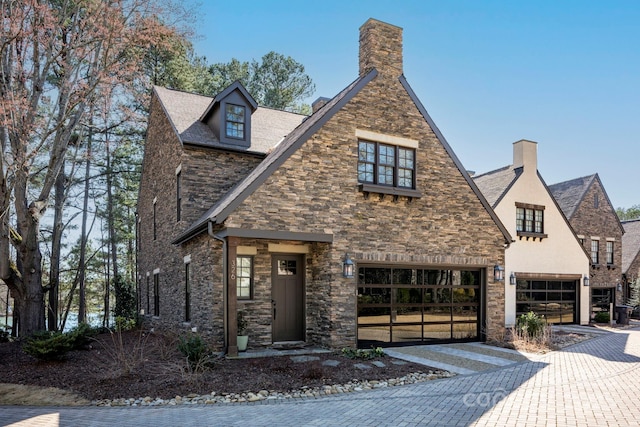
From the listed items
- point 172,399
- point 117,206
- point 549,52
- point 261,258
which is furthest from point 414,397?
point 117,206

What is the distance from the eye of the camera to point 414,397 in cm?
802

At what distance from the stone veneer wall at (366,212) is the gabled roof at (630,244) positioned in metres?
18.6

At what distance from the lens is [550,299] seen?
2144cm

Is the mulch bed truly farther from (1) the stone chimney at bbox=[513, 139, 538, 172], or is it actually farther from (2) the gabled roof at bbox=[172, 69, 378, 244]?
(1) the stone chimney at bbox=[513, 139, 538, 172]

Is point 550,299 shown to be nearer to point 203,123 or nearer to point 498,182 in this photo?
point 498,182

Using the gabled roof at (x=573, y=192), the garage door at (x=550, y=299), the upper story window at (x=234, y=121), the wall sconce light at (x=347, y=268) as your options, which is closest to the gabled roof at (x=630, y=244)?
the gabled roof at (x=573, y=192)

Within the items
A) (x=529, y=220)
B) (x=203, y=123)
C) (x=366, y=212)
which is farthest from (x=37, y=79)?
(x=529, y=220)

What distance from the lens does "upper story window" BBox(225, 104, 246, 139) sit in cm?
1540

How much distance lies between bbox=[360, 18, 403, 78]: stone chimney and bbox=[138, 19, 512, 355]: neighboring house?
4 centimetres

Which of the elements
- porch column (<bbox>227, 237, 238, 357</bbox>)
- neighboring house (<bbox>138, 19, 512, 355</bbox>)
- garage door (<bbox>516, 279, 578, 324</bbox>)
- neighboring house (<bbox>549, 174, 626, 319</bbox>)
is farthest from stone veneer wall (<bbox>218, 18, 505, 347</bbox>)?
neighboring house (<bbox>549, 174, 626, 319</bbox>)

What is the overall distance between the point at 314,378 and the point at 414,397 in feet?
6.55

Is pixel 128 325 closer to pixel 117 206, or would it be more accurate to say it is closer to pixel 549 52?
pixel 117 206

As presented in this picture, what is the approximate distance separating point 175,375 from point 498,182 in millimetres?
17679

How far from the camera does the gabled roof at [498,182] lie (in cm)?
2072
